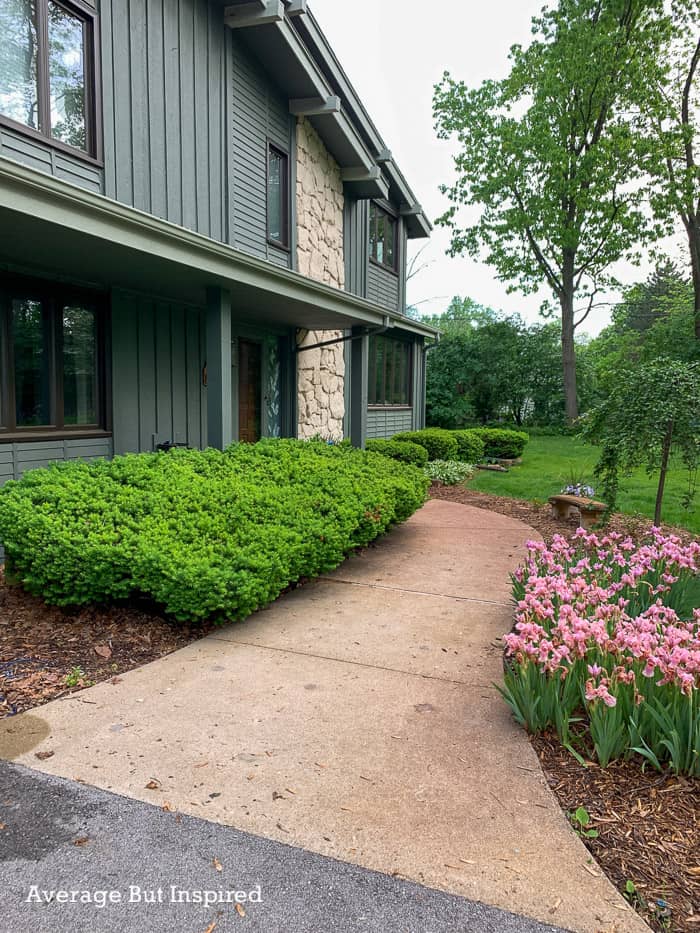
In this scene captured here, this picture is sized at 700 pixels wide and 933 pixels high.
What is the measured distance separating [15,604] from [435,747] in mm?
3266

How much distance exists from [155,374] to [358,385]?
4.29m

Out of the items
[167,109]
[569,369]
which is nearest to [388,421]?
[167,109]

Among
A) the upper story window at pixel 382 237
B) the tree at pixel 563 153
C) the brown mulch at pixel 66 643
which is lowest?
the brown mulch at pixel 66 643

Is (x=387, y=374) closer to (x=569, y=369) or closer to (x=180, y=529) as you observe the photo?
(x=569, y=369)

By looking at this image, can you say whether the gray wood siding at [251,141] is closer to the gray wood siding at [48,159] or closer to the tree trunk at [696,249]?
the gray wood siding at [48,159]

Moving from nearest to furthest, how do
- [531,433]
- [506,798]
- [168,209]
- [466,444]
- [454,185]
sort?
[506,798], [168,209], [466,444], [531,433], [454,185]

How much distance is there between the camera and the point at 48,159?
5.96 meters

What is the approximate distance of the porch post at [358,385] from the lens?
1108 centimetres

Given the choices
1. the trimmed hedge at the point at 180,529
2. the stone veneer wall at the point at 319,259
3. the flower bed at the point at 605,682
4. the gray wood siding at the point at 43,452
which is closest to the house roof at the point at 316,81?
the stone veneer wall at the point at 319,259

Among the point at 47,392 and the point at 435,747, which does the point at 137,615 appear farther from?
the point at 47,392

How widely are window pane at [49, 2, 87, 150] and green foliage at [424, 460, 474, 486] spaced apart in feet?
23.6

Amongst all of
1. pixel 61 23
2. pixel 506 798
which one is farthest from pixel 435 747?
pixel 61 23

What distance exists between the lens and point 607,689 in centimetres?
267

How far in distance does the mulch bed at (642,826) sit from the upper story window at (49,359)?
556 centimetres
